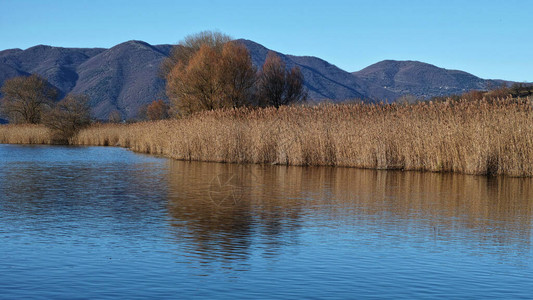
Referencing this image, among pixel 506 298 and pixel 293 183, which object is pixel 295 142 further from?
pixel 506 298

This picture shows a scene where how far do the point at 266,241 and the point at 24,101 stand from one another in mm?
59356

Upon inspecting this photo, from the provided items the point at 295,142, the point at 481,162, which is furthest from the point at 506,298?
the point at 295,142

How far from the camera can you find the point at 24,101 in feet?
201

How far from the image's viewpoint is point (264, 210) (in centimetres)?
1026

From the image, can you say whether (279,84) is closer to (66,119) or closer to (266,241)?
(66,119)

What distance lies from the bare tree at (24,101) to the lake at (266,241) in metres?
50.4

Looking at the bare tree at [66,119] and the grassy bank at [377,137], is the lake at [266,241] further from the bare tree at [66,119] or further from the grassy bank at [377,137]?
the bare tree at [66,119]

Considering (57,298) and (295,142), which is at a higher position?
(295,142)

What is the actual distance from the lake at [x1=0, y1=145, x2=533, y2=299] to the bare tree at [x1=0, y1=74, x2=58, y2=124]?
165ft

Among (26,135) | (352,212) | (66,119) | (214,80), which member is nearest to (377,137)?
(352,212)

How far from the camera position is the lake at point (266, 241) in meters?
5.59

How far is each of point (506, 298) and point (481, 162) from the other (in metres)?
12.6

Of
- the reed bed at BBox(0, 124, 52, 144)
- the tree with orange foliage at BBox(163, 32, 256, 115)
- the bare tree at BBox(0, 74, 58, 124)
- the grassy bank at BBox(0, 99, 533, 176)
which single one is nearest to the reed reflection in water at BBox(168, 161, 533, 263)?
the grassy bank at BBox(0, 99, 533, 176)

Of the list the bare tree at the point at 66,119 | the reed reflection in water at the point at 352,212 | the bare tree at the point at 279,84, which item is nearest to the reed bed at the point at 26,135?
the bare tree at the point at 66,119
